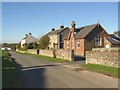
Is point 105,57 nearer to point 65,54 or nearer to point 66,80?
point 66,80

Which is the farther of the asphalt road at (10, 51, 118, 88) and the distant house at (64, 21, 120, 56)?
the distant house at (64, 21, 120, 56)

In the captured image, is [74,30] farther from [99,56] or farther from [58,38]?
[99,56]

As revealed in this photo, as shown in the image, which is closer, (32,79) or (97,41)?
(32,79)

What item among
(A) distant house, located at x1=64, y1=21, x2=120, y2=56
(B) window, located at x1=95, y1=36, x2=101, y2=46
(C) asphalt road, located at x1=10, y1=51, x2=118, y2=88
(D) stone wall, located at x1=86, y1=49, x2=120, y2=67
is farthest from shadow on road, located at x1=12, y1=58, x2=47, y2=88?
(B) window, located at x1=95, y1=36, x2=101, y2=46

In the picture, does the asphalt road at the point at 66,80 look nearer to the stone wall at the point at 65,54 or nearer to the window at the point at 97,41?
the stone wall at the point at 65,54

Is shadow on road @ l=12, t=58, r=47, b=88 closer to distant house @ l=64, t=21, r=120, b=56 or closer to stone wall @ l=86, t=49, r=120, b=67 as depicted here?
stone wall @ l=86, t=49, r=120, b=67

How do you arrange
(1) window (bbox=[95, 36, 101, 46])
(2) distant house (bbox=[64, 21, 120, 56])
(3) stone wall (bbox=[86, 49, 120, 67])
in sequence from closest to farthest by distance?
(3) stone wall (bbox=[86, 49, 120, 67]), (2) distant house (bbox=[64, 21, 120, 56]), (1) window (bbox=[95, 36, 101, 46])

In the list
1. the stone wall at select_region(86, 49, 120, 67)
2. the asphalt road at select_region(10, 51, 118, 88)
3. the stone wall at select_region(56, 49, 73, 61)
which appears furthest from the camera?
the stone wall at select_region(56, 49, 73, 61)

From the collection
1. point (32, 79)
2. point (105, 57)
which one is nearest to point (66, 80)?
point (32, 79)

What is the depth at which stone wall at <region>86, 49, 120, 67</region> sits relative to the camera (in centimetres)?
2012

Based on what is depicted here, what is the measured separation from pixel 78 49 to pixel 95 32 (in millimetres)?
4696

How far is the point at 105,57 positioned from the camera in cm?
2208

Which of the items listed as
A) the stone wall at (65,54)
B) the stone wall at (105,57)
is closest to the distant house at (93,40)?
the stone wall at (65,54)

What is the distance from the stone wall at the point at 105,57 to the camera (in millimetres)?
20125
